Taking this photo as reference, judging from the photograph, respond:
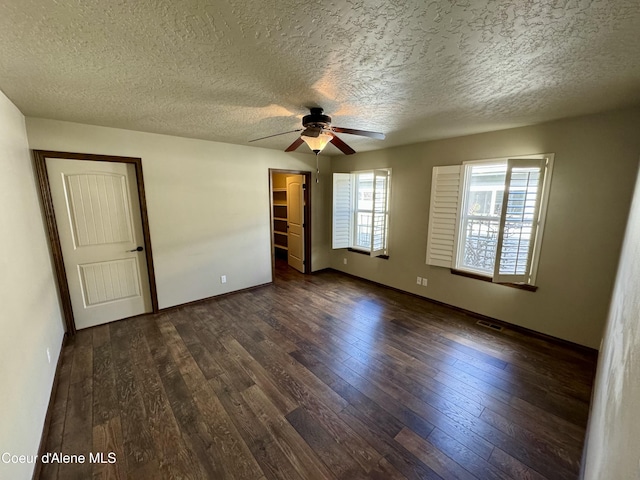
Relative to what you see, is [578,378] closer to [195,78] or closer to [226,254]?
[195,78]

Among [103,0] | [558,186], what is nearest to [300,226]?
[558,186]

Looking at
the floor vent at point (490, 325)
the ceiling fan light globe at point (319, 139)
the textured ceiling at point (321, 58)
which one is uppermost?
the textured ceiling at point (321, 58)

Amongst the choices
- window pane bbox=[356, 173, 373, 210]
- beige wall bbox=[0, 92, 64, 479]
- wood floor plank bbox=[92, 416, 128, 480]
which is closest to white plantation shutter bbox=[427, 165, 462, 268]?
window pane bbox=[356, 173, 373, 210]

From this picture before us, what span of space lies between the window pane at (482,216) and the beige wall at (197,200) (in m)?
2.77

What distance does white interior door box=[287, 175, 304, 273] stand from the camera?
4.98 metres

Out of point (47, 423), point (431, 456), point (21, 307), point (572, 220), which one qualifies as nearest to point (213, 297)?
point (47, 423)

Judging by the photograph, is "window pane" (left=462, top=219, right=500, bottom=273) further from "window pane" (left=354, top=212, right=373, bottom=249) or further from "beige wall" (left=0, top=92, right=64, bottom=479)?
"beige wall" (left=0, top=92, right=64, bottom=479)

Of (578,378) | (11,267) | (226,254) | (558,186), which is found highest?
(558,186)

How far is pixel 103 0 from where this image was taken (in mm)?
1016

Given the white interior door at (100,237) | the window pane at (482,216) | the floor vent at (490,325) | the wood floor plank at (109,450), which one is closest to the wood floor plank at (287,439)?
the wood floor plank at (109,450)

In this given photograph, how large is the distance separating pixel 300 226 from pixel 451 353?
11.1 ft

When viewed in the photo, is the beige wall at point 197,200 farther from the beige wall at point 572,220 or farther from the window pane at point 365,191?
the beige wall at point 572,220

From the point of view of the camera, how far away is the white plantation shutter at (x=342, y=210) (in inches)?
179

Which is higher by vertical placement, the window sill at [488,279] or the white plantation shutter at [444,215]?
the white plantation shutter at [444,215]
